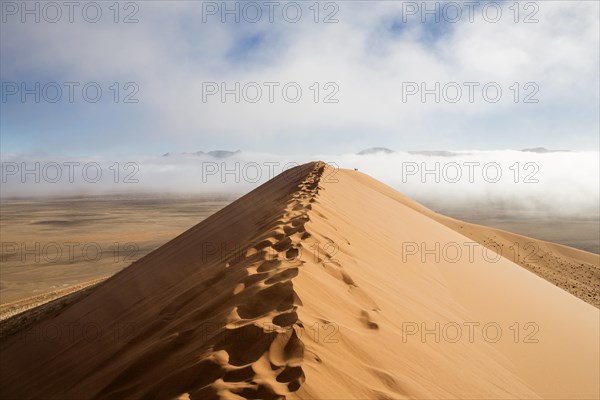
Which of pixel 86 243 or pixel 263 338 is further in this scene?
pixel 86 243

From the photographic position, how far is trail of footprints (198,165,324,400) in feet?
6.79

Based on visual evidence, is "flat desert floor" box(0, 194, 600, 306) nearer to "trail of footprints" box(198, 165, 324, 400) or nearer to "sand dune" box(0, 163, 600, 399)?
"sand dune" box(0, 163, 600, 399)

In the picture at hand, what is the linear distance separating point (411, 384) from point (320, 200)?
15.9 ft

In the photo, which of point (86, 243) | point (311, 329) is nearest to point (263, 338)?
point (311, 329)

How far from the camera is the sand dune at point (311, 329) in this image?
2.35m

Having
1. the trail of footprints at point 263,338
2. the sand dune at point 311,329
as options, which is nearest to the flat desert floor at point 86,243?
the sand dune at point 311,329

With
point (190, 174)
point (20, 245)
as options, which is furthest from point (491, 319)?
point (190, 174)

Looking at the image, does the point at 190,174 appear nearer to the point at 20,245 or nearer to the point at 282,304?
the point at 20,245

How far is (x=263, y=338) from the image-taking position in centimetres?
247

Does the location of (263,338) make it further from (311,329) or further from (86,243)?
(86,243)

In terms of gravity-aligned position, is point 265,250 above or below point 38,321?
above

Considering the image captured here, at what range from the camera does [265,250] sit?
4.27 m

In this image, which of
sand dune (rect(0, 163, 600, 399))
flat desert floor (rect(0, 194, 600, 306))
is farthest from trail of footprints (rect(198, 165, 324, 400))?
flat desert floor (rect(0, 194, 600, 306))

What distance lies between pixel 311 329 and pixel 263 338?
12.5 inches
